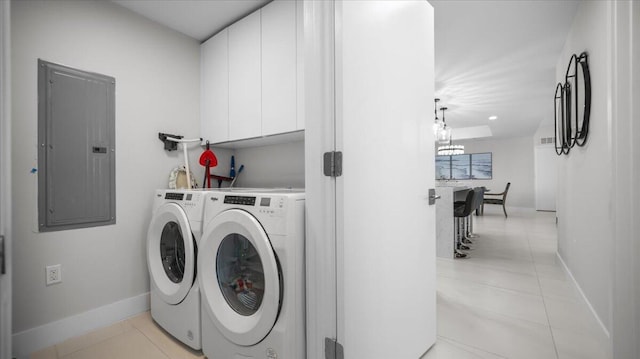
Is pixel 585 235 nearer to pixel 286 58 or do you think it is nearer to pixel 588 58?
pixel 588 58

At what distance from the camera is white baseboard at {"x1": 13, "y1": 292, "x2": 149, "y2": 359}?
154cm

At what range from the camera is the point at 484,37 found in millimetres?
2664

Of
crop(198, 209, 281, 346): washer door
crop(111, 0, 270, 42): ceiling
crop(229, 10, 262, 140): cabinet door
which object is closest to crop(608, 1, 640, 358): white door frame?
crop(198, 209, 281, 346): washer door

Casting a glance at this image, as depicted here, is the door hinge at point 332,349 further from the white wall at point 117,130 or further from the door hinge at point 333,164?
the white wall at point 117,130

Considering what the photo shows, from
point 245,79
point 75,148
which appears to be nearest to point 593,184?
point 245,79

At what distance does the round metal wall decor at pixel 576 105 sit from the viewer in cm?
183

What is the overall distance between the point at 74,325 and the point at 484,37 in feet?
13.4

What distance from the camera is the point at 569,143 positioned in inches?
90.1

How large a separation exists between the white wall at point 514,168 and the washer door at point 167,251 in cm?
852

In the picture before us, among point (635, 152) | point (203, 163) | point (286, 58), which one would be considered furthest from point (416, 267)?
point (203, 163)

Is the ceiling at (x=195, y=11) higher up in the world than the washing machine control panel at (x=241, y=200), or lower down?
higher up

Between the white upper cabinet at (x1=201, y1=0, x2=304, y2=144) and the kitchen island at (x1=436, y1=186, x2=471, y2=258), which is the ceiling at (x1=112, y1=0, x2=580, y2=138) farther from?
the kitchen island at (x1=436, y1=186, x2=471, y2=258)

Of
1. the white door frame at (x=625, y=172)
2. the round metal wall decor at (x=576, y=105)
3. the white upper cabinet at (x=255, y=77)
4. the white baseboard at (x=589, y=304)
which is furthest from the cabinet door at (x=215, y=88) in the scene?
the white baseboard at (x=589, y=304)

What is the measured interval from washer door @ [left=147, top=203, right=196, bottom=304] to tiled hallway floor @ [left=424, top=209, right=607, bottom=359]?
64.2 inches
